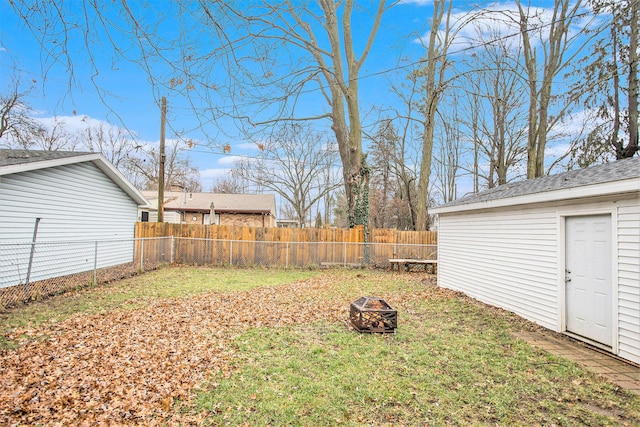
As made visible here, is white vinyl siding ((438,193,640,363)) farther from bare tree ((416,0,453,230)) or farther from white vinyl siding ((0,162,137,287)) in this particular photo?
white vinyl siding ((0,162,137,287))

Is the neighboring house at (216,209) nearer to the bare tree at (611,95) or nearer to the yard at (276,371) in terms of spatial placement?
the yard at (276,371)

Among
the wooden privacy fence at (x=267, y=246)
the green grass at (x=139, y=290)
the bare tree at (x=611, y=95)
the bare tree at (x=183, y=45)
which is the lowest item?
the green grass at (x=139, y=290)

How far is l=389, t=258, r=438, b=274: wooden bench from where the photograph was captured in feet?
42.2

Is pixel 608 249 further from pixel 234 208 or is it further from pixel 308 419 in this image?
pixel 234 208

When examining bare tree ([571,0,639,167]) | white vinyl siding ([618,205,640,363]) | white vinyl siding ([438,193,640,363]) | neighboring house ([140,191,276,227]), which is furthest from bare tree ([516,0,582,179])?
neighboring house ([140,191,276,227])

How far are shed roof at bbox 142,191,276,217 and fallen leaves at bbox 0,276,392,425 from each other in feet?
61.4

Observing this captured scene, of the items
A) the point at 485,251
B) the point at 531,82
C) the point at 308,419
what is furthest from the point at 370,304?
the point at 531,82

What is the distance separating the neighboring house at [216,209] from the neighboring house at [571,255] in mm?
19486

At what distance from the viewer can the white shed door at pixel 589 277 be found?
4.72 meters

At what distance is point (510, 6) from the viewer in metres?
13.4

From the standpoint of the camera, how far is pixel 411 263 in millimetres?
13359

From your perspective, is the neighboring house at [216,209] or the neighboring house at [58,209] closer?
the neighboring house at [58,209]

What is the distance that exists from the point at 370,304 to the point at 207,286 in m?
5.25

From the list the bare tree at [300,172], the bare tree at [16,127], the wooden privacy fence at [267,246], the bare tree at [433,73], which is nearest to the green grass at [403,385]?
the wooden privacy fence at [267,246]
